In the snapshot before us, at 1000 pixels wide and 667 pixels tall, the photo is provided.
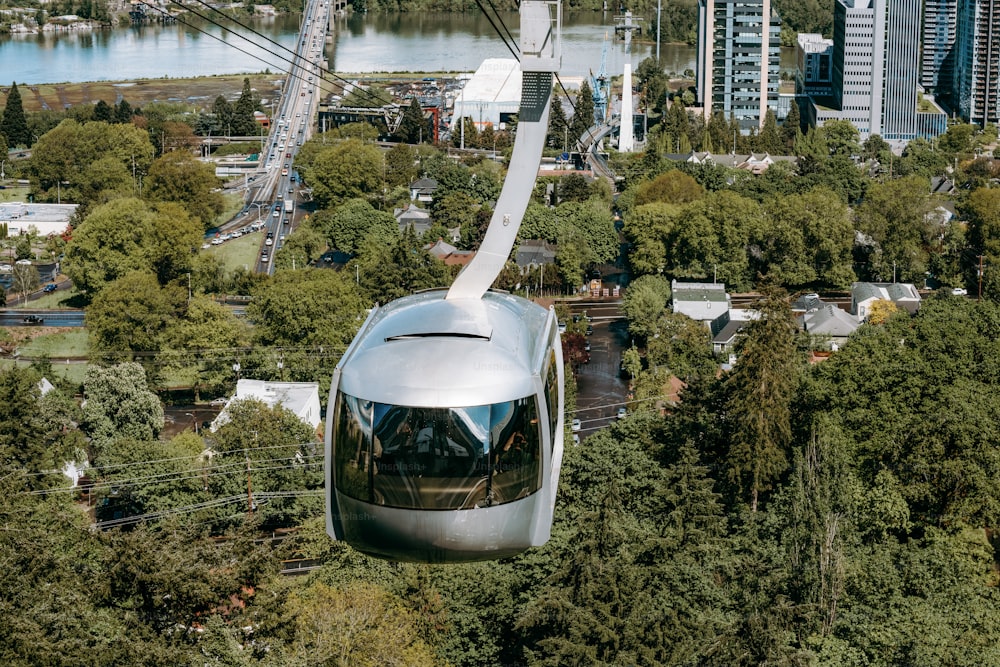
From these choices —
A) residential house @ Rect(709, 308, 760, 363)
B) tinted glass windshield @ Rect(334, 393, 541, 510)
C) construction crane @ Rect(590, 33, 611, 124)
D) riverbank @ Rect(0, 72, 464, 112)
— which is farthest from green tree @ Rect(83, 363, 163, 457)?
riverbank @ Rect(0, 72, 464, 112)

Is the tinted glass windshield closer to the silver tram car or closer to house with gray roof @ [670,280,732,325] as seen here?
the silver tram car

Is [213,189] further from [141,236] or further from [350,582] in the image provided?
[350,582]

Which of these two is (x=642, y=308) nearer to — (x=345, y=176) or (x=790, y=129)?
(x=345, y=176)

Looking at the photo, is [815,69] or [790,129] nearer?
[790,129]

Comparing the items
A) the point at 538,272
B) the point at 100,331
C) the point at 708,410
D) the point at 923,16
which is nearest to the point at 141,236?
the point at 100,331

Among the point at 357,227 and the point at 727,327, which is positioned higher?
the point at 357,227

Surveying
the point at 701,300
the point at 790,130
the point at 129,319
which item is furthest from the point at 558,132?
the point at 129,319
